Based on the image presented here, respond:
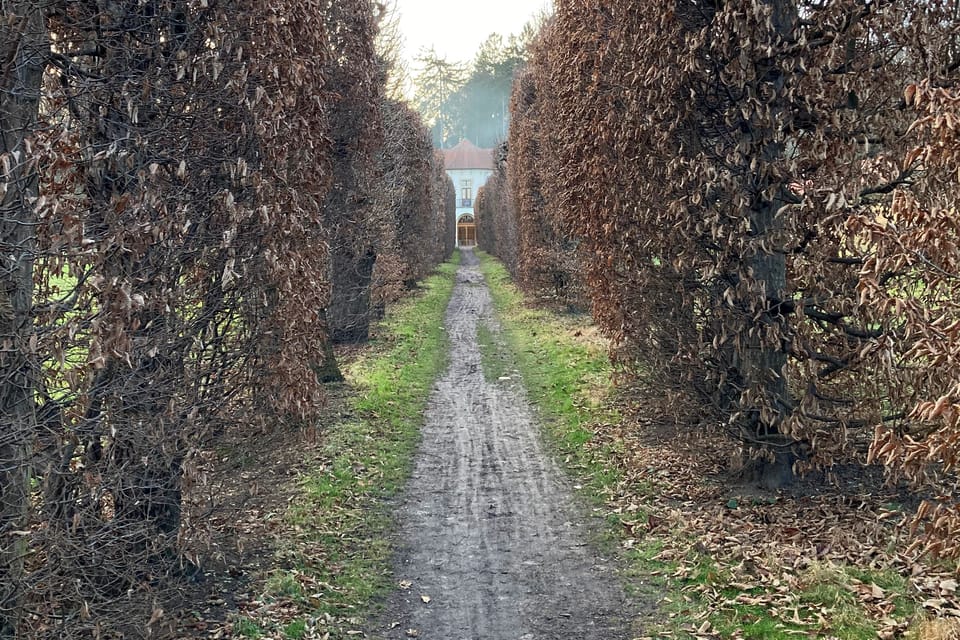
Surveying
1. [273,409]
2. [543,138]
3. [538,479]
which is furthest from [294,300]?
[543,138]

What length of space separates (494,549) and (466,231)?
250ft

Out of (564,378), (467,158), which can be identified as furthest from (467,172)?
(564,378)

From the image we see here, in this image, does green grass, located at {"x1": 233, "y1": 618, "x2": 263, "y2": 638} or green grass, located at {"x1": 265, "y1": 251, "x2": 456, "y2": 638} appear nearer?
green grass, located at {"x1": 233, "y1": 618, "x2": 263, "y2": 638}

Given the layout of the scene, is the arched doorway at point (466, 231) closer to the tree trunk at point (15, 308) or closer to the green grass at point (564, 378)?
the green grass at point (564, 378)

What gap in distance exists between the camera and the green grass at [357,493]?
6742 millimetres

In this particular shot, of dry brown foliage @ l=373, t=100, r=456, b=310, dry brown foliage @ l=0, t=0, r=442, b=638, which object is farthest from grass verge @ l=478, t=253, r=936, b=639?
dry brown foliage @ l=373, t=100, r=456, b=310

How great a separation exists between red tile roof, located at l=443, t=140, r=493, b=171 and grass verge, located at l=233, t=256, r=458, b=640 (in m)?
70.7

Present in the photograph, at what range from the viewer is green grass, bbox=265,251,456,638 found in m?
6.74

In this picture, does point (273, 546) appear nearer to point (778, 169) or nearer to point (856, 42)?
point (778, 169)

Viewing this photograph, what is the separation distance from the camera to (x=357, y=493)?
9297 millimetres

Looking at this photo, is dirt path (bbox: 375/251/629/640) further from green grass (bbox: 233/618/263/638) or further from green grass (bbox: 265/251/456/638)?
green grass (bbox: 233/618/263/638)

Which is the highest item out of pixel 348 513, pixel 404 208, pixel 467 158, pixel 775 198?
pixel 467 158

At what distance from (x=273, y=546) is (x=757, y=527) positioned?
4.57 meters

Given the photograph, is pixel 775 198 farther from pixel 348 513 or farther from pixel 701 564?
pixel 348 513
